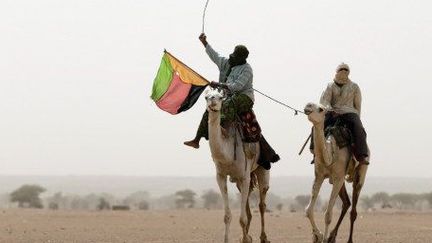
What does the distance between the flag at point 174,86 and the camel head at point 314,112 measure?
2.05m

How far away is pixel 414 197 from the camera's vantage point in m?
83.2

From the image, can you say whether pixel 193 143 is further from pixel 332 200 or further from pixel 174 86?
pixel 332 200

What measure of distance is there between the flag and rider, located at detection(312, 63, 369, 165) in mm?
2514

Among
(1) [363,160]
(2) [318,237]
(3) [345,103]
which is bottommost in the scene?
(2) [318,237]

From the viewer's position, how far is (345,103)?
54.1ft

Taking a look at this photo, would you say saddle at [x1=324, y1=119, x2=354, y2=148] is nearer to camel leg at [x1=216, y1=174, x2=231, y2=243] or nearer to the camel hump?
the camel hump

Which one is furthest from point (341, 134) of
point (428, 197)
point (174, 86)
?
point (428, 197)

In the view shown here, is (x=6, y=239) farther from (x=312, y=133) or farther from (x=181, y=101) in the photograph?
(x=312, y=133)

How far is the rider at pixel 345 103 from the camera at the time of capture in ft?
53.4

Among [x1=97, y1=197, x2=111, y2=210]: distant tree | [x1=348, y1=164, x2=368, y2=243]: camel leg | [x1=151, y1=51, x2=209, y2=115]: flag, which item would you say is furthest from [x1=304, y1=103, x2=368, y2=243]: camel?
[x1=97, y1=197, x2=111, y2=210]: distant tree

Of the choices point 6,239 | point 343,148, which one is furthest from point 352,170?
point 6,239

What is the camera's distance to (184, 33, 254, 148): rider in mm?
15062

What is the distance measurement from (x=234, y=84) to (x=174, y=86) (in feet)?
4.29

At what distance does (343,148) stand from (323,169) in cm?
59
